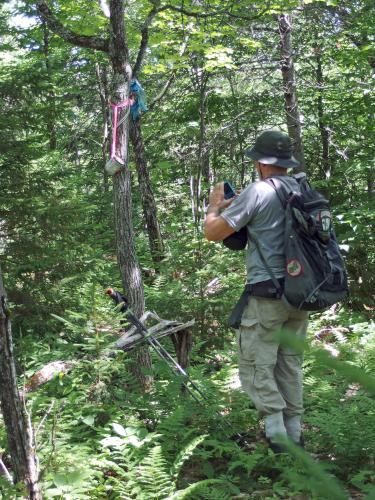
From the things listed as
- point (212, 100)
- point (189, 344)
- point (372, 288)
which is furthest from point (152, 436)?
point (212, 100)

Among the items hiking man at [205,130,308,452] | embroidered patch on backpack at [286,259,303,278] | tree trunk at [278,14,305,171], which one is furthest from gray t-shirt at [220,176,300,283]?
tree trunk at [278,14,305,171]

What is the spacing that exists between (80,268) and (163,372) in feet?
8.88

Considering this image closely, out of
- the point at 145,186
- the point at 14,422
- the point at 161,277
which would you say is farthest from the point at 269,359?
the point at 145,186

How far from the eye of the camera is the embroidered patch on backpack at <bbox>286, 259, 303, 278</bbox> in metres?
3.57

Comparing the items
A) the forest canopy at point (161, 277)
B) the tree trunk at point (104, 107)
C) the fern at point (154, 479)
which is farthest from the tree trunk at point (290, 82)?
the fern at point (154, 479)

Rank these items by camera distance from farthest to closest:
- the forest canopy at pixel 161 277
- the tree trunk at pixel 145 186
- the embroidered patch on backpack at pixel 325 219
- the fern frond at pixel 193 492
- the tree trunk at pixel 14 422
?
the tree trunk at pixel 145 186
the embroidered patch on backpack at pixel 325 219
the forest canopy at pixel 161 277
the fern frond at pixel 193 492
the tree trunk at pixel 14 422

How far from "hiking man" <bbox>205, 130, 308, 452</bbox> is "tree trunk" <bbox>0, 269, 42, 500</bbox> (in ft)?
5.15

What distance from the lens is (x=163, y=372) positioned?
524 cm

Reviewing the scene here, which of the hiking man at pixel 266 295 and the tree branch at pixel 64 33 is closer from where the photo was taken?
the hiking man at pixel 266 295

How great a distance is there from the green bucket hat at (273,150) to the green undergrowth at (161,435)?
149 cm

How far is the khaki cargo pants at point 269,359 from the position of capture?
3.79 m

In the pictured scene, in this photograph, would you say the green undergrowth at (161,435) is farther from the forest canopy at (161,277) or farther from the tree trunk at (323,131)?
the tree trunk at (323,131)

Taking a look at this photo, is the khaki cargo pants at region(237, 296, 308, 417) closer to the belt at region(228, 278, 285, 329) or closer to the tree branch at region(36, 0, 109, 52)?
the belt at region(228, 278, 285, 329)

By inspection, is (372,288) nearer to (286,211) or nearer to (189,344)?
(189,344)
